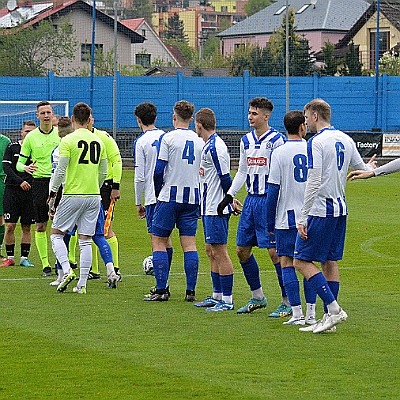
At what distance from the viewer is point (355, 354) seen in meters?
7.46

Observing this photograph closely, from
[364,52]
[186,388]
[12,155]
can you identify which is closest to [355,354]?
[186,388]

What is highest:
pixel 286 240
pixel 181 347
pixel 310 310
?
pixel 286 240

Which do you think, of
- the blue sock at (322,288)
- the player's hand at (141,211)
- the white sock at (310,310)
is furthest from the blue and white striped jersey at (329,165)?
the player's hand at (141,211)

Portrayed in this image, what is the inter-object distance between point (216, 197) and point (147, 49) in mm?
58532

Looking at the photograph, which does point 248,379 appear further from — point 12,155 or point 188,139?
point 12,155

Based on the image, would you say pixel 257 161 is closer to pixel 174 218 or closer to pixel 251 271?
pixel 251 271

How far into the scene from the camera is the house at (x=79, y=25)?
50.4m

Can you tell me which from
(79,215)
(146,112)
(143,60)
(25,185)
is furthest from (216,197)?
(143,60)

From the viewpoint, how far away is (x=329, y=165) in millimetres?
8227

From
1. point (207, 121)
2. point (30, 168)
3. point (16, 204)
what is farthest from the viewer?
point (16, 204)

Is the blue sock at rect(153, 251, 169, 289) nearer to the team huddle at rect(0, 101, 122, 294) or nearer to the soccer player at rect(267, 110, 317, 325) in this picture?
the team huddle at rect(0, 101, 122, 294)

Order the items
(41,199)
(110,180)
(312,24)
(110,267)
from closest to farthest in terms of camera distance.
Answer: (110,267)
(110,180)
(41,199)
(312,24)

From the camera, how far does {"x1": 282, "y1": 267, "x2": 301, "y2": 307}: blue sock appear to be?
8773mm

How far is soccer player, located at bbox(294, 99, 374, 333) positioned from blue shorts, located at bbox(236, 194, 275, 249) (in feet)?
2.54
